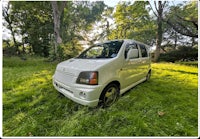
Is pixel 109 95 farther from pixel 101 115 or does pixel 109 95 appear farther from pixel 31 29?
pixel 31 29

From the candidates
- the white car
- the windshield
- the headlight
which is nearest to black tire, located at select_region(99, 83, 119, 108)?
the white car

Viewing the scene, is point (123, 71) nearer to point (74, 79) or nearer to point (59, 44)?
point (74, 79)

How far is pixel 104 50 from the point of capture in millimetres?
3641

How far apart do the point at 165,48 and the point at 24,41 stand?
15797mm

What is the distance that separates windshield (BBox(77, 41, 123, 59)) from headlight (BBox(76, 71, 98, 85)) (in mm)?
→ 719

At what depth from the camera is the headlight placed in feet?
8.86

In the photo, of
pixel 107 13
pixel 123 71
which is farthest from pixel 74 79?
pixel 107 13

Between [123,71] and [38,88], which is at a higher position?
[123,71]

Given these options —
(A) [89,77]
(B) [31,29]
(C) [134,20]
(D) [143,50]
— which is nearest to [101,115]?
(A) [89,77]

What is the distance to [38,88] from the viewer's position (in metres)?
4.16

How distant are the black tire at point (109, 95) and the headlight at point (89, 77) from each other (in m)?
0.31

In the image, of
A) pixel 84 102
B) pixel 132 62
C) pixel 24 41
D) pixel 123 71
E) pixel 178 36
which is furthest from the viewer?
pixel 178 36

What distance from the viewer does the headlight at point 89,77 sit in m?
2.70

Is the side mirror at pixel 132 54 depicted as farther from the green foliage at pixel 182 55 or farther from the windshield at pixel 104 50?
→ the green foliage at pixel 182 55
